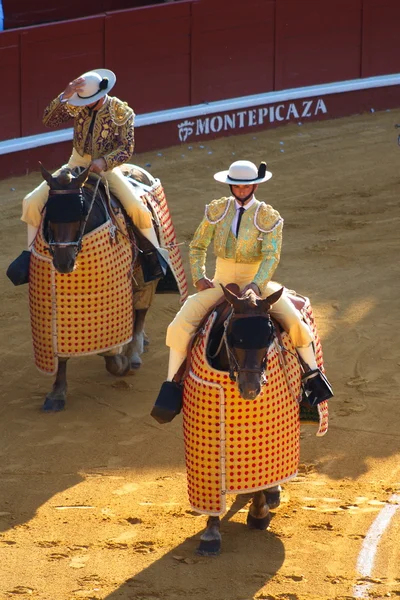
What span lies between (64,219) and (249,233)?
1521mm

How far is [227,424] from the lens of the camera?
6.39 meters

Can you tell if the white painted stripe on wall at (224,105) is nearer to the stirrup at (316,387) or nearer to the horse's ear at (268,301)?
the stirrup at (316,387)

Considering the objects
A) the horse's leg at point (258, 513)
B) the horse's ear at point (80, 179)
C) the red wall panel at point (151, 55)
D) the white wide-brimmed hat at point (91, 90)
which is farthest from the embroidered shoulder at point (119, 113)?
the red wall panel at point (151, 55)

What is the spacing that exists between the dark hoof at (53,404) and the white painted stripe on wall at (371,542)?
8.12ft

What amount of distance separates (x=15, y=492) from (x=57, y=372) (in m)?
1.41

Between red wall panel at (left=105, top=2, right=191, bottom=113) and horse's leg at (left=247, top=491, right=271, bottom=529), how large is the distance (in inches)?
340

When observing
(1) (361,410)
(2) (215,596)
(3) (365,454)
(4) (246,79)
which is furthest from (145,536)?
(4) (246,79)

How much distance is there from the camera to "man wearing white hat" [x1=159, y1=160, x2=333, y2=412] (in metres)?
6.55

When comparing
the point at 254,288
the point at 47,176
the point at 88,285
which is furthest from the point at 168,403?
the point at 88,285

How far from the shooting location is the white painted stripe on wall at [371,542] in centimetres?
613

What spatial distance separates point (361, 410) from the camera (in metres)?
8.36

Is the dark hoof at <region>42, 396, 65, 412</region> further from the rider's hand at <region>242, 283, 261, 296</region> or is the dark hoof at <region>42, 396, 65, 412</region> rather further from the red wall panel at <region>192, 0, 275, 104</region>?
the red wall panel at <region>192, 0, 275, 104</region>

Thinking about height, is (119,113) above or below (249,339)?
above

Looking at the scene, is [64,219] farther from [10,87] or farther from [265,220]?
[10,87]
